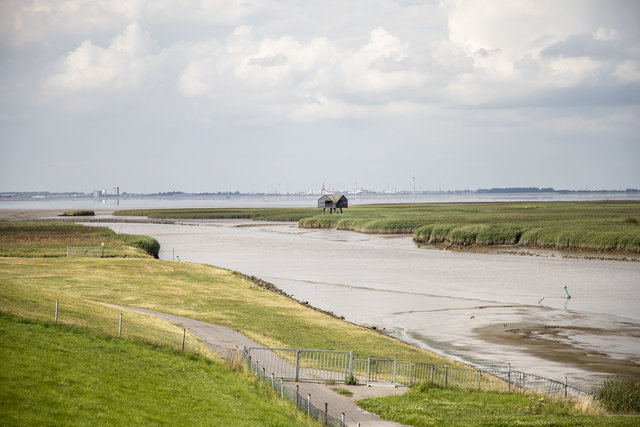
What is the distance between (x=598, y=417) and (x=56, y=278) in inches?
1669

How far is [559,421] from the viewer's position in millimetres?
20734

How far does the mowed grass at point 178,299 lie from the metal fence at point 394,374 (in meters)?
2.30

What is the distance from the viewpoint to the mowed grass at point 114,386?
648 inches

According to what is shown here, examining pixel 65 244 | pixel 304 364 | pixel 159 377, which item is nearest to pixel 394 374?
pixel 304 364

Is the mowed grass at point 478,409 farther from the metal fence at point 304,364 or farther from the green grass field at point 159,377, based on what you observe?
the metal fence at point 304,364

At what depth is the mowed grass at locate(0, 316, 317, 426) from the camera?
1645 centimetres

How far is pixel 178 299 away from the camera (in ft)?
154

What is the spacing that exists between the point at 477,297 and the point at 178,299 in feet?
85.6

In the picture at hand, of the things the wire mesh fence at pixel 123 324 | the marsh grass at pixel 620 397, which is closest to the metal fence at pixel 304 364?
the wire mesh fence at pixel 123 324

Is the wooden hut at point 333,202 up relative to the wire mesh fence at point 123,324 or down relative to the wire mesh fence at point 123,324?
up

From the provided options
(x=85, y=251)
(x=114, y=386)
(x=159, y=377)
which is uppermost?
(x=114, y=386)

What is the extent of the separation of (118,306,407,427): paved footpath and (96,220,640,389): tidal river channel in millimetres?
10610

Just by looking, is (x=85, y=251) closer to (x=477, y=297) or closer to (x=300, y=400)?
(x=477, y=297)

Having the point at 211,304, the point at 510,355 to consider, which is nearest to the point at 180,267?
the point at 211,304
